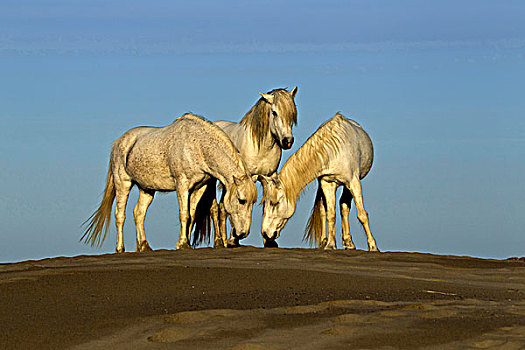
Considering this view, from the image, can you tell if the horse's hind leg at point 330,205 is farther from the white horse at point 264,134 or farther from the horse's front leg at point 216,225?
the horse's front leg at point 216,225

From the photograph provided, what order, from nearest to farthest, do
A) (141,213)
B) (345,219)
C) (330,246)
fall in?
1. (330,246)
2. (345,219)
3. (141,213)

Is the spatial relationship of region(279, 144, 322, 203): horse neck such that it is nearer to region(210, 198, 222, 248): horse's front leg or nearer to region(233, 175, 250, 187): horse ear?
region(233, 175, 250, 187): horse ear

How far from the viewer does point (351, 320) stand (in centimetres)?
582

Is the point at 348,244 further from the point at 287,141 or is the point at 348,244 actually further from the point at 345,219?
the point at 287,141

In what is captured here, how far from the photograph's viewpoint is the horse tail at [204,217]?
15.4 m

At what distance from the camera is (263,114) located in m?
13.7

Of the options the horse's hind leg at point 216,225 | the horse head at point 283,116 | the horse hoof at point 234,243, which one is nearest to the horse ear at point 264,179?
the horse head at point 283,116

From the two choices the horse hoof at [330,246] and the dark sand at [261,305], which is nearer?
the dark sand at [261,305]

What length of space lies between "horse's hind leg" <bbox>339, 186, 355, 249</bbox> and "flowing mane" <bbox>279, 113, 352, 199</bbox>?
58.8 inches

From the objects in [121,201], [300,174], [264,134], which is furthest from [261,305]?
[121,201]

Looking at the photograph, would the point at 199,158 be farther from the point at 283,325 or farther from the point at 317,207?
the point at 283,325

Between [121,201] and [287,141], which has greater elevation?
[287,141]

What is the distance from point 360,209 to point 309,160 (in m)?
1.24

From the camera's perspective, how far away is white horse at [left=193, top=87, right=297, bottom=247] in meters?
13.2
